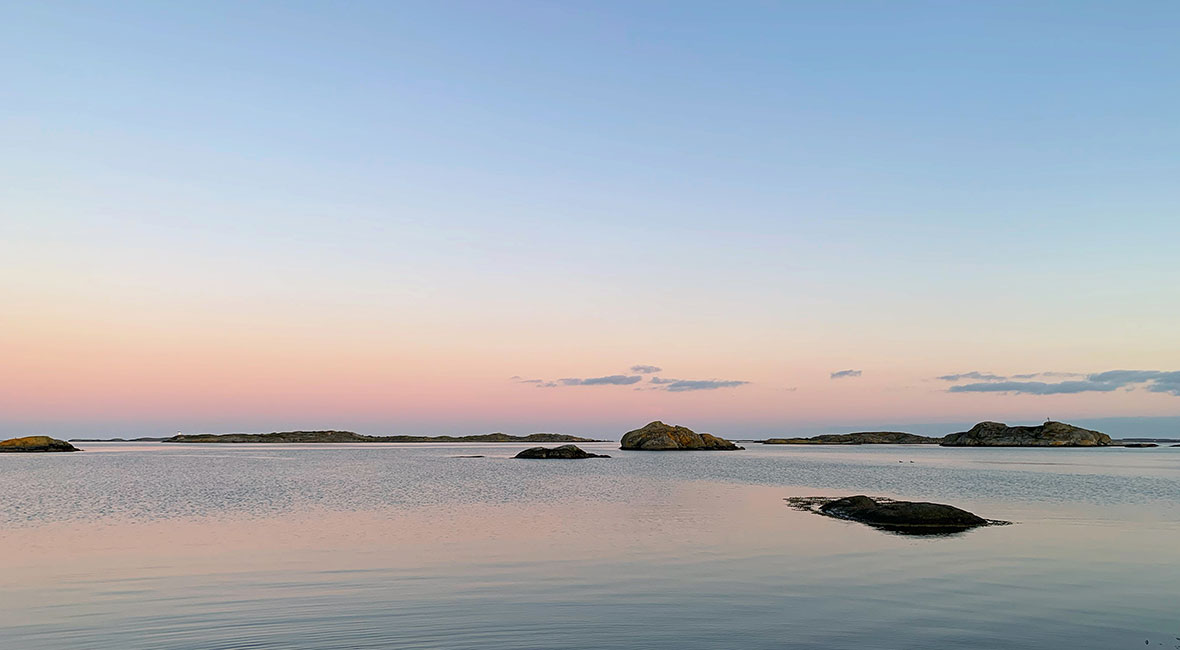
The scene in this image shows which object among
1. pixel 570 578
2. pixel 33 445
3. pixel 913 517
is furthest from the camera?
pixel 33 445

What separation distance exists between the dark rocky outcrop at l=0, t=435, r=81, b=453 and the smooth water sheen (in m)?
180

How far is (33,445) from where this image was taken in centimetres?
19200

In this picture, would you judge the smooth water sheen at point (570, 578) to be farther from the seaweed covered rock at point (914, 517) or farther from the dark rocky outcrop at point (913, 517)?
the seaweed covered rock at point (914, 517)

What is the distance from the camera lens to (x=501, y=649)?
54.2 feet

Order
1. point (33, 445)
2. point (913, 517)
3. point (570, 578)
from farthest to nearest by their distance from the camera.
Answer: point (33, 445), point (913, 517), point (570, 578)

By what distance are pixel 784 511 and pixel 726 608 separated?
27003 mm

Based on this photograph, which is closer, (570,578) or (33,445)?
(570,578)

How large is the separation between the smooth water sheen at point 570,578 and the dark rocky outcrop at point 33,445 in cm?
17977

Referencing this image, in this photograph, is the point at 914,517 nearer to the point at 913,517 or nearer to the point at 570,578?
the point at 913,517

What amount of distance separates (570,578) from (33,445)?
731ft

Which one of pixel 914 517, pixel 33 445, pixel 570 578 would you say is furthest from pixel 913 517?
pixel 33 445

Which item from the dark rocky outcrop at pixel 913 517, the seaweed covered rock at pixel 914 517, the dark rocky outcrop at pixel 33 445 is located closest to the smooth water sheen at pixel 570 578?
the dark rocky outcrop at pixel 913 517

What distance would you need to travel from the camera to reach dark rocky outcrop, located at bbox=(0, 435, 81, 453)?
631ft

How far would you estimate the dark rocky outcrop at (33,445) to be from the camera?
192375mm
